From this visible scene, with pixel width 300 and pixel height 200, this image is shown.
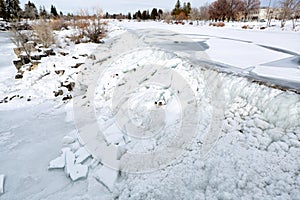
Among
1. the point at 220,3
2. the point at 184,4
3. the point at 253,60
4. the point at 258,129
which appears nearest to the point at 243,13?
the point at 220,3

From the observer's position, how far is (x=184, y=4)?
5003 centimetres

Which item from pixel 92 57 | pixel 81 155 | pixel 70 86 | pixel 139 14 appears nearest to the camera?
pixel 81 155

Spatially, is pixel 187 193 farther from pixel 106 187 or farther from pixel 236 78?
pixel 236 78

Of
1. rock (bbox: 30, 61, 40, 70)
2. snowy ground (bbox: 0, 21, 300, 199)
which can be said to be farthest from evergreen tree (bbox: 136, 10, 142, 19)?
snowy ground (bbox: 0, 21, 300, 199)

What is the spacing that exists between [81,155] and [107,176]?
0.91m

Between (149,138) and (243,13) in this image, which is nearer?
(149,138)

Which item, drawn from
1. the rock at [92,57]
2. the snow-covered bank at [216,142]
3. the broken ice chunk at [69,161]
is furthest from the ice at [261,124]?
the rock at [92,57]

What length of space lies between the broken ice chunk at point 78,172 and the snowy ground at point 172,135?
0.20ft

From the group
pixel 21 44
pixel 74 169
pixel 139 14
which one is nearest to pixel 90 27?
pixel 21 44

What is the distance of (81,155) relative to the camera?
364cm

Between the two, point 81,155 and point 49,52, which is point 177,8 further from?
point 81,155

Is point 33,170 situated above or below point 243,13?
below

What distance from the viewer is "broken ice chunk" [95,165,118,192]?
290 centimetres

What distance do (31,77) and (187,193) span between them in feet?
29.2
